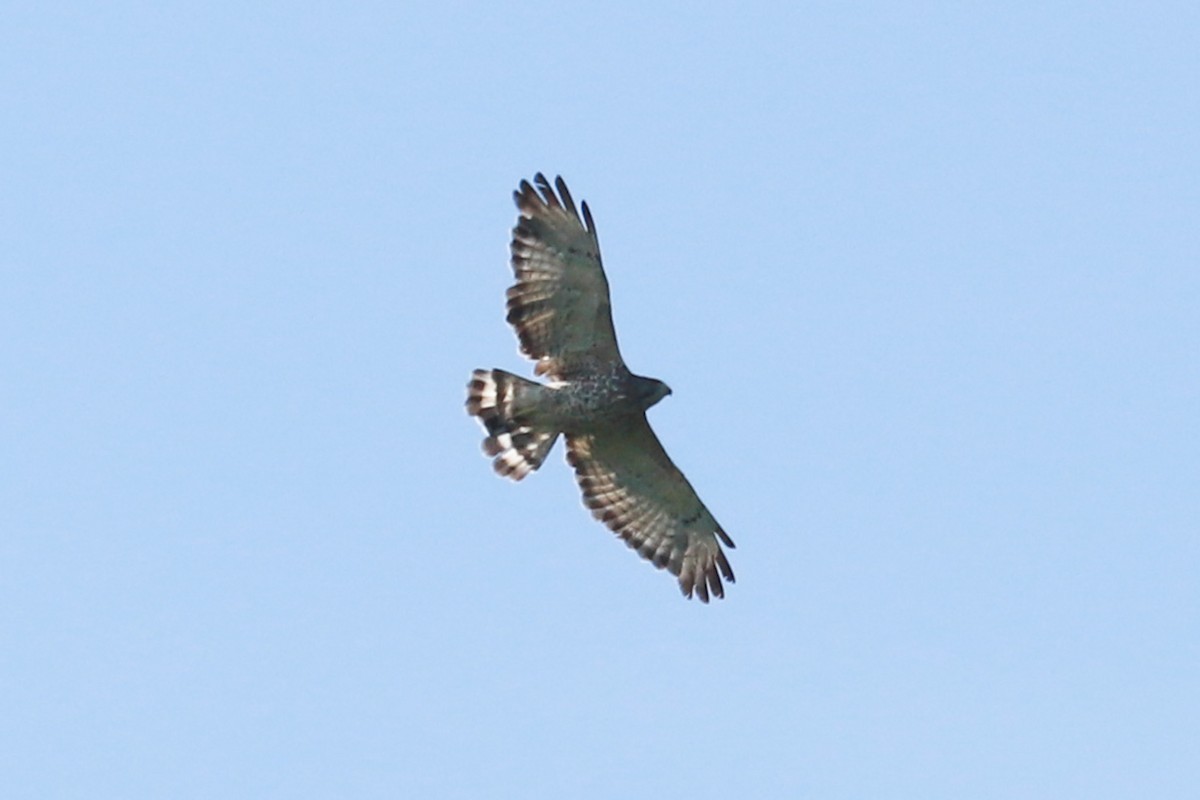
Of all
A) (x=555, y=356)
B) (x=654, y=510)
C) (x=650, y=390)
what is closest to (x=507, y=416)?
(x=555, y=356)

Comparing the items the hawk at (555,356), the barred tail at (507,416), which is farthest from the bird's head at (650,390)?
the barred tail at (507,416)

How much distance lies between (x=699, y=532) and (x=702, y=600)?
22.3 inches

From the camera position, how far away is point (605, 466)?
2306 centimetres

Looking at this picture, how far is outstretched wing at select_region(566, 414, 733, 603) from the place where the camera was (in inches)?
906

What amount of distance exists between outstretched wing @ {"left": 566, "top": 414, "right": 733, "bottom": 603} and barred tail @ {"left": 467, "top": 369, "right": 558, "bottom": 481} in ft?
2.42

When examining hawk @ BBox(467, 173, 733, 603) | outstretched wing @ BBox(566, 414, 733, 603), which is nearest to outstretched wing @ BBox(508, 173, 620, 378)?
hawk @ BBox(467, 173, 733, 603)

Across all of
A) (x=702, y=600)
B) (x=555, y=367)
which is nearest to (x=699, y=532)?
(x=702, y=600)

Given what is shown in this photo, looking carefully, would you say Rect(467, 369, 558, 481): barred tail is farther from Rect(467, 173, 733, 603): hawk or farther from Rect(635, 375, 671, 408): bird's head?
Rect(635, 375, 671, 408): bird's head

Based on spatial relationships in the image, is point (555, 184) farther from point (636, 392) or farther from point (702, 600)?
point (702, 600)

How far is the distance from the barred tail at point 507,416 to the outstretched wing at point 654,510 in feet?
2.42

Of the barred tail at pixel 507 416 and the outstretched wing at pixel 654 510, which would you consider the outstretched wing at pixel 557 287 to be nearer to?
the barred tail at pixel 507 416

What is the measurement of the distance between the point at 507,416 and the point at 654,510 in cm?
188

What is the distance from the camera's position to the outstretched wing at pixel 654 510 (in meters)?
23.0

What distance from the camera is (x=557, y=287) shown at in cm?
2191
